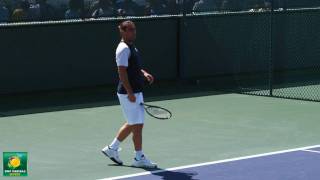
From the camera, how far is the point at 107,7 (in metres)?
17.8

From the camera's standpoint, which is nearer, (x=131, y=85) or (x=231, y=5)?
(x=131, y=85)

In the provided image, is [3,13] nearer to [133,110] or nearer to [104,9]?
[104,9]

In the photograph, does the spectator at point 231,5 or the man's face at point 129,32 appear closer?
the man's face at point 129,32

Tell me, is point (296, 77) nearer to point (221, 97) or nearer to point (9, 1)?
point (221, 97)

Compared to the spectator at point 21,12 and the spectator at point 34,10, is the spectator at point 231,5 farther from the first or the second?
the spectator at point 21,12

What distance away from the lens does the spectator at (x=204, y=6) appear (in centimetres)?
1886

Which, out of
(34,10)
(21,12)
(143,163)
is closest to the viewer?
(143,163)

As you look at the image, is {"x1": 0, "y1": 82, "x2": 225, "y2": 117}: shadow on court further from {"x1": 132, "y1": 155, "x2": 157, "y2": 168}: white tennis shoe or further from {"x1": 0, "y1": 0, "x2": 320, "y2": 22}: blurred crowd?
{"x1": 132, "y1": 155, "x2": 157, "y2": 168}: white tennis shoe

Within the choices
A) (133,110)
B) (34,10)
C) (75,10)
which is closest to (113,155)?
(133,110)

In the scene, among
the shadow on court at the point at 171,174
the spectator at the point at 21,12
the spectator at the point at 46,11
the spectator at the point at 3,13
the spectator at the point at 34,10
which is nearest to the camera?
the shadow on court at the point at 171,174

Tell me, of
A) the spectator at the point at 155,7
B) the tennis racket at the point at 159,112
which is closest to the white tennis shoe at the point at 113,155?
the tennis racket at the point at 159,112

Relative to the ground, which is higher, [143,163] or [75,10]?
[75,10]

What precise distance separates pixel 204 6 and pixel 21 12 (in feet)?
14.2

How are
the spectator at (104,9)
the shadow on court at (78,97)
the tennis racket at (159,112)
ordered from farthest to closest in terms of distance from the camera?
the spectator at (104,9) → the shadow on court at (78,97) → the tennis racket at (159,112)
